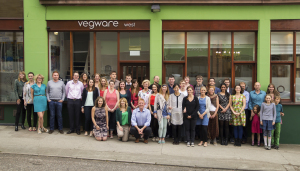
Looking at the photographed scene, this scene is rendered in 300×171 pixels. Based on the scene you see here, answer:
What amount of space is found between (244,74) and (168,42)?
3.14 m

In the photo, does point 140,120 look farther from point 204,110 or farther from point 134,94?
point 204,110

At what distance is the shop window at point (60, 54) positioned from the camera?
1065 centimetres

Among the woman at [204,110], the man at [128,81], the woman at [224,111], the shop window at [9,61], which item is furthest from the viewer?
the shop window at [9,61]

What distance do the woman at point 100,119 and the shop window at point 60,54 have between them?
253 cm

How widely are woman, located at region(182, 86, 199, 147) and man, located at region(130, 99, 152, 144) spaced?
3.84 feet

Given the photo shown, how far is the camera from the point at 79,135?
31.3 ft

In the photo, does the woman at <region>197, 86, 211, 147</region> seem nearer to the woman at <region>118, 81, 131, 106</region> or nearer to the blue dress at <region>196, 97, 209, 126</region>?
the blue dress at <region>196, 97, 209, 126</region>

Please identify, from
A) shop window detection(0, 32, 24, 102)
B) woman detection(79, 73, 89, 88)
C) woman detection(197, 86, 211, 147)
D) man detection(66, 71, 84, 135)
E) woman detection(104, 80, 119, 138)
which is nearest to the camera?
woman detection(197, 86, 211, 147)

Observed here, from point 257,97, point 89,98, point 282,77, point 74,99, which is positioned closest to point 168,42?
point 89,98

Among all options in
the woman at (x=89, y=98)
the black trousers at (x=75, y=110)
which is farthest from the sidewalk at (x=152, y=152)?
the woman at (x=89, y=98)

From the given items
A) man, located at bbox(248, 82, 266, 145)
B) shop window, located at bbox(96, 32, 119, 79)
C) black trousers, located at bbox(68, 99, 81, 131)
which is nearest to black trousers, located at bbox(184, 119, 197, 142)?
man, located at bbox(248, 82, 266, 145)

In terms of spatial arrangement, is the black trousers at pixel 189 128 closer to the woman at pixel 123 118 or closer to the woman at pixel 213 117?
the woman at pixel 213 117

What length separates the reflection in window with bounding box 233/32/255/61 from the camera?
34.5 feet

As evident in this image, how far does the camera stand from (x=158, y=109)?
8.87 meters
